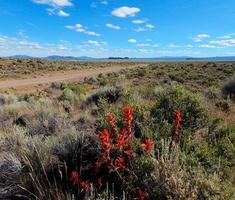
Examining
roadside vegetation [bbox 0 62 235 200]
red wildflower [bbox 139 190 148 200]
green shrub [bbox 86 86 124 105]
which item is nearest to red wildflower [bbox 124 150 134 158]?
Result: roadside vegetation [bbox 0 62 235 200]

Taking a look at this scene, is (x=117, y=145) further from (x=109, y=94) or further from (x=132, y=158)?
(x=109, y=94)

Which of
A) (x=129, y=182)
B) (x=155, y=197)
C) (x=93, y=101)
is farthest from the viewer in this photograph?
(x=93, y=101)

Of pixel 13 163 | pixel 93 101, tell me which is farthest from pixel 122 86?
pixel 13 163

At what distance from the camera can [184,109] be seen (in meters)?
6.13

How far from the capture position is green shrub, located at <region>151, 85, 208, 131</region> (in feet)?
19.4

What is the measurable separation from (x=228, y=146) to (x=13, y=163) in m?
3.20

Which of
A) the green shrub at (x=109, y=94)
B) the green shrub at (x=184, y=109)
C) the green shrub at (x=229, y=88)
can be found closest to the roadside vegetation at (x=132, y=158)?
the green shrub at (x=184, y=109)

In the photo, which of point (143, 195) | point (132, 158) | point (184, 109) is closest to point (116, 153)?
point (132, 158)

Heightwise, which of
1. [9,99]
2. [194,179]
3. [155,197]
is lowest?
[9,99]

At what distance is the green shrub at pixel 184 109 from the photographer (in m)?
5.90

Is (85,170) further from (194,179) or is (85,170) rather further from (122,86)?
(122,86)

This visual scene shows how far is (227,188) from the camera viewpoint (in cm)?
338

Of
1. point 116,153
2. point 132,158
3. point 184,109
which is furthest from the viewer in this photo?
point 184,109

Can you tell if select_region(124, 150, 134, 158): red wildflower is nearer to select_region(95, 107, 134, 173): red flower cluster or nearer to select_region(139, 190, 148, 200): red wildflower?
select_region(95, 107, 134, 173): red flower cluster
